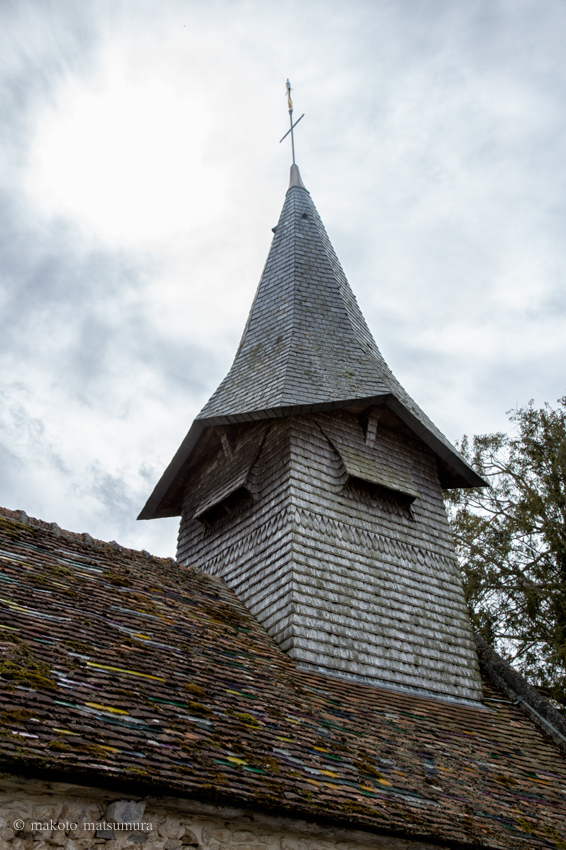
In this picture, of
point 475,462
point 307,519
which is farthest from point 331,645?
point 475,462

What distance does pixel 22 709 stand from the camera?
4508 mm

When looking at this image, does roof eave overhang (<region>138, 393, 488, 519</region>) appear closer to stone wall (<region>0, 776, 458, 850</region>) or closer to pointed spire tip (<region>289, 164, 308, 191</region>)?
stone wall (<region>0, 776, 458, 850</region>)

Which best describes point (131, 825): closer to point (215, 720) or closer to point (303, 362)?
Result: point (215, 720)

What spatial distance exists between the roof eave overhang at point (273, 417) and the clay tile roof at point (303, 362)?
0.02 m

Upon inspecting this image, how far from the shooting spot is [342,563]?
961 cm

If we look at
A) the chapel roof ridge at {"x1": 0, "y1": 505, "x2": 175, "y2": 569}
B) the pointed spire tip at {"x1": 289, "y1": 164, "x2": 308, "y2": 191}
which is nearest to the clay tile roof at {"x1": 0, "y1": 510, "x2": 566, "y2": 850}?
the chapel roof ridge at {"x1": 0, "y1": 505, "x2": 175, "y2": 569}

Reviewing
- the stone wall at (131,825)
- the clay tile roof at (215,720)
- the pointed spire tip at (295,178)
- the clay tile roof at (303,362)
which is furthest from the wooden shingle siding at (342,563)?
the pointed spire tip at (295,178)

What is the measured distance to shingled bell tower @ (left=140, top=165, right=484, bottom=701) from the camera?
917cm

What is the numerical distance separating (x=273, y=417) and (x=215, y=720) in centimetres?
485

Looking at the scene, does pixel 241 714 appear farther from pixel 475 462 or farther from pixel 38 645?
pixel 475 462

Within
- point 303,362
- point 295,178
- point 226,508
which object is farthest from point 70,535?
point 295,178

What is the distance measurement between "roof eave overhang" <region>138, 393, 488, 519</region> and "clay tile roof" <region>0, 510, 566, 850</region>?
2278 millimetres

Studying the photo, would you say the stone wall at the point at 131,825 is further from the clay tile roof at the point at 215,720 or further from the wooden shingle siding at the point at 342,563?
the wooden shingle siding at the point at 342,563

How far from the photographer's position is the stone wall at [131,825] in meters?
4.15
